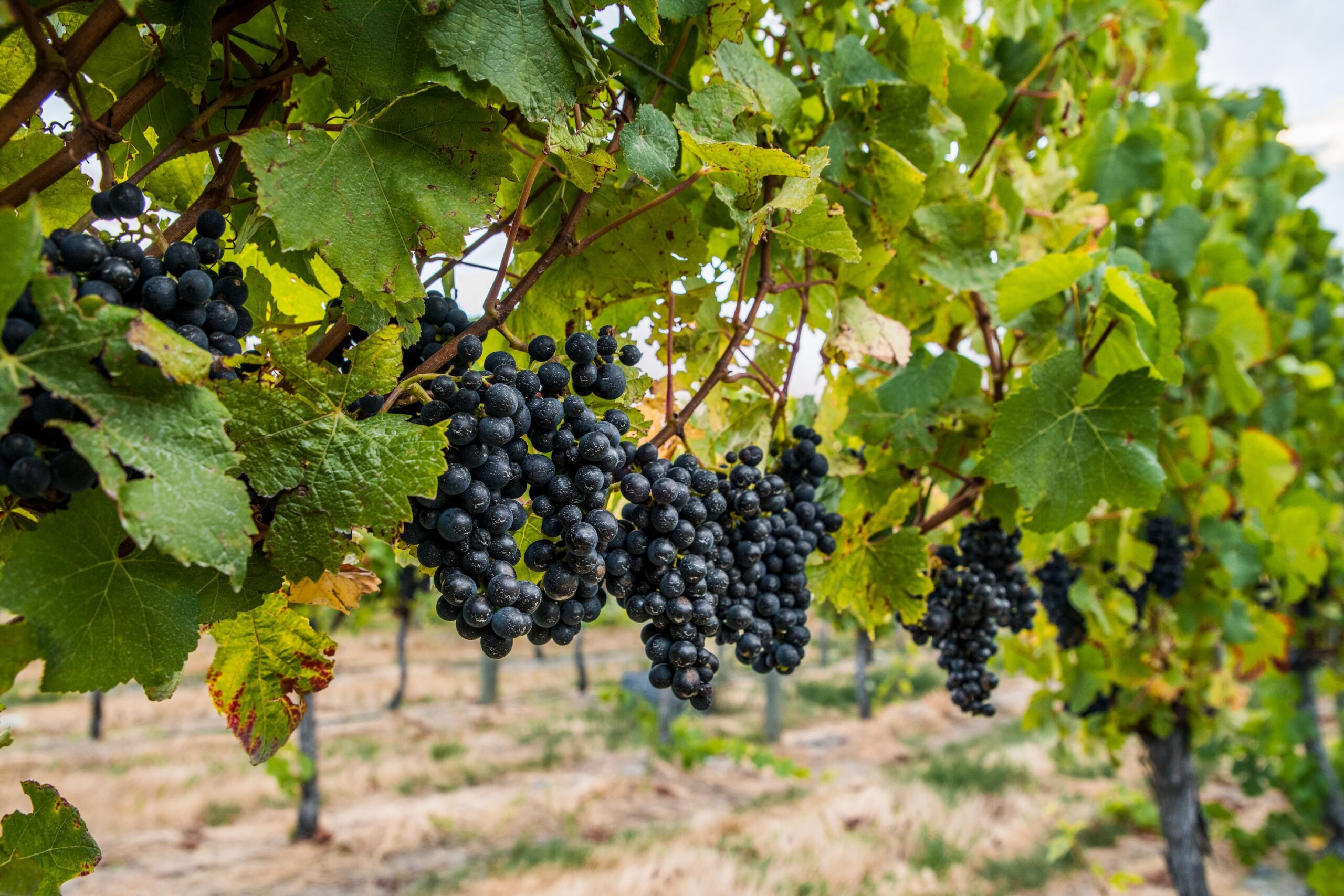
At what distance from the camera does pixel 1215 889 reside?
23.1 feet

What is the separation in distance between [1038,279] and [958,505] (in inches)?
22.1

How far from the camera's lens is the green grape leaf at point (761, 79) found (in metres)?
1.10

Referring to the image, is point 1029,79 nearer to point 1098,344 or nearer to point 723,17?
point 1098,344

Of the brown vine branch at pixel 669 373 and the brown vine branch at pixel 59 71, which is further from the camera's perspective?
the brown vine branch at pixel 669 373

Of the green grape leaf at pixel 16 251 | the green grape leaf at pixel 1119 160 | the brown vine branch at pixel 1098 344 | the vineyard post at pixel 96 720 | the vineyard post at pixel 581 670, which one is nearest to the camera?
the green grape leaf at pixel 16 251

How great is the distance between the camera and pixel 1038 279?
136 cm

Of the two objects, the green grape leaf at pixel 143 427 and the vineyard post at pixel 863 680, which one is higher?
the green grape leaf at pixel 143 427

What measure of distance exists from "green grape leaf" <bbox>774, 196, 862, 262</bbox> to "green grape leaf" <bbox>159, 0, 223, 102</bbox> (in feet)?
2.13

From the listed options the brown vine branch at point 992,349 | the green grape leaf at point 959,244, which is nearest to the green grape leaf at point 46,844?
the green grape leaf at point 959,244

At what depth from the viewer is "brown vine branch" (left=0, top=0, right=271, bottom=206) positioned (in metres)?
0.67

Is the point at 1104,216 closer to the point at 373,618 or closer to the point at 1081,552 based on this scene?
the point at 1081,552

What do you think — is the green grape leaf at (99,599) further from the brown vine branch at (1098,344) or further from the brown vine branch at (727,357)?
the brown vine branch at (1098,344)

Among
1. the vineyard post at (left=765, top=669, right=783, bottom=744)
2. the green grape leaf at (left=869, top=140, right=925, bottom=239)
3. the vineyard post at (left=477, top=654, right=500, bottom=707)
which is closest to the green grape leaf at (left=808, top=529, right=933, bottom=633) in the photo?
the green grape leaf at (left=869, top=140, right=925, bottom=239)

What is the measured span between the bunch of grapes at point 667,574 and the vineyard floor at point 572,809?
486 cm
